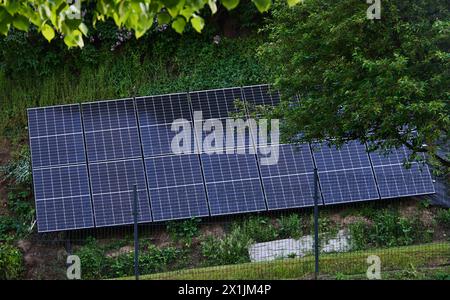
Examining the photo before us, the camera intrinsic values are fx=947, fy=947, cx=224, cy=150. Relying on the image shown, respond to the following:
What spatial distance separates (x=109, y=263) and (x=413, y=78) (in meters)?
7.58

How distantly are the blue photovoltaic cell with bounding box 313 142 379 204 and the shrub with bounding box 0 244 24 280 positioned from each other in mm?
6490

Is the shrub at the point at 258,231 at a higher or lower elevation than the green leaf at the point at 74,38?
lower

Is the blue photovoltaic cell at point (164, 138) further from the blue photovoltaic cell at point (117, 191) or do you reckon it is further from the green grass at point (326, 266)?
the green grass at point (326, 266)

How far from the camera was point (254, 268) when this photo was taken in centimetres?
1664

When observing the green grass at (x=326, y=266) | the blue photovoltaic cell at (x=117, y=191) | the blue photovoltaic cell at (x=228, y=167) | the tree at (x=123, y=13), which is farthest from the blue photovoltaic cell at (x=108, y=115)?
the tree at (x=123, y=13)

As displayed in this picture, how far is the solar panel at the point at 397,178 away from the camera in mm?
20375

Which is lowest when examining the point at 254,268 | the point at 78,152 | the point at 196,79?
the point at 254,268

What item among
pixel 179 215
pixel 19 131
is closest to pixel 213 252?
pixel 179 215

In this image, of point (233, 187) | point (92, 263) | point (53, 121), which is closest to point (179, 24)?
point (92, 263)

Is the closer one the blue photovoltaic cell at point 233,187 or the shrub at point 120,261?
the shrub at point 120,261

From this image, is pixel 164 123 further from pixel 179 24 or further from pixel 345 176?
pixel 179 24

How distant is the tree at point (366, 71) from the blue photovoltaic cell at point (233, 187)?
11.7 feet
